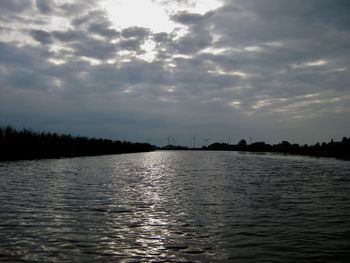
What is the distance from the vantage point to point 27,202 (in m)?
20.7

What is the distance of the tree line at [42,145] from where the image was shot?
72.3m

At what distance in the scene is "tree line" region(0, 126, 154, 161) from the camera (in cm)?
→ 7231

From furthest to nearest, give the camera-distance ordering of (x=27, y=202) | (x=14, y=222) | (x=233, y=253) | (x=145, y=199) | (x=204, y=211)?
(x=145, y=199) < (x=27, y=202) < (x=204, y=211) < (x=14, y=222) < (x=233, y=253)

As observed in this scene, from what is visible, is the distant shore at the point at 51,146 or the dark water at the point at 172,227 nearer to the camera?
the dark water at the point at 172,227

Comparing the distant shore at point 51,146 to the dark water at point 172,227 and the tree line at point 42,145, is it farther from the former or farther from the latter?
the dark water at point 172,227

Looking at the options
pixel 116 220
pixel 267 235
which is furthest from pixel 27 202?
pixel 267 235

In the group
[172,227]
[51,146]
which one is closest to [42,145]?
[51,146]

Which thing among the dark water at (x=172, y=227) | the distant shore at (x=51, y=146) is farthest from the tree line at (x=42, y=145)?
the dark water at (x=172, y=227)

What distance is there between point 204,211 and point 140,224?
4518mm

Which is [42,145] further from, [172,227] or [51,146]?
[172,227]

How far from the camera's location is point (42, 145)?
289 ft

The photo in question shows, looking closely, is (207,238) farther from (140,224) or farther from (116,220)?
(116,220)

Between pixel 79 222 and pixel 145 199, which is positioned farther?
pixel 145 199

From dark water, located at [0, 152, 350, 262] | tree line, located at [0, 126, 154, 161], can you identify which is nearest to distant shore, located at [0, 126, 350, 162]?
tree line, located at [0, 126, 154, 161]
